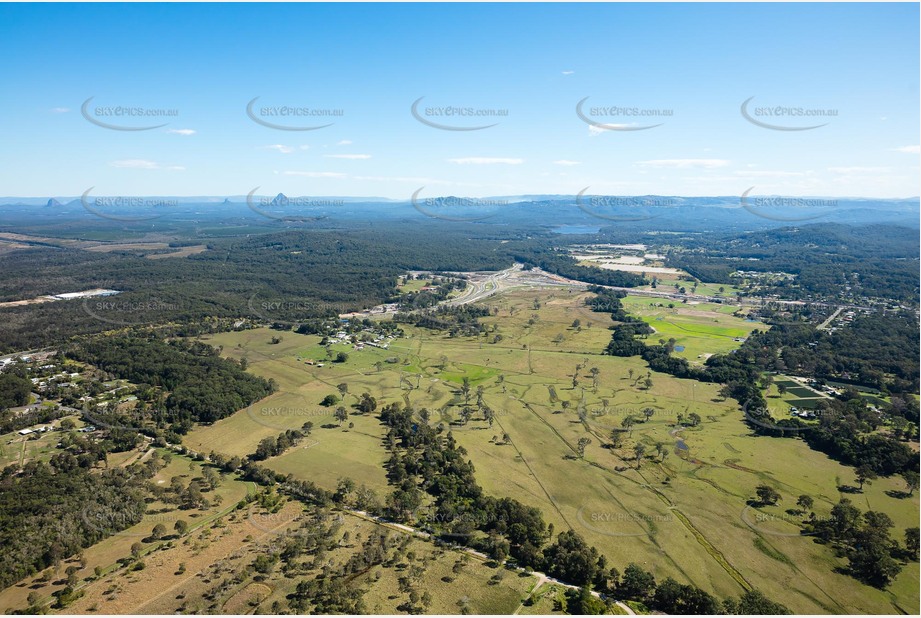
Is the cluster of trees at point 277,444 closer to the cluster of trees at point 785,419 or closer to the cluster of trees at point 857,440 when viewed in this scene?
the cluster of trees at point 785,419

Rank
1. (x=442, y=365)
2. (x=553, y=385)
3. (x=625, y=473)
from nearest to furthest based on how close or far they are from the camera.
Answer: (x=625, y=473) → (x=553, y=385) → (x=442, y=365)

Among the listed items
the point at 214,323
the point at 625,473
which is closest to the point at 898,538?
the point at 625,473

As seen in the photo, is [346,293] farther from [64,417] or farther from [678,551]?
[678,551]

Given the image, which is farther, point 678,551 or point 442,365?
point 442,365

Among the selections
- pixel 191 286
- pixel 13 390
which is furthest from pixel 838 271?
pixel 13 390

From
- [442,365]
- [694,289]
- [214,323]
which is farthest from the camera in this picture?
[694,289]
